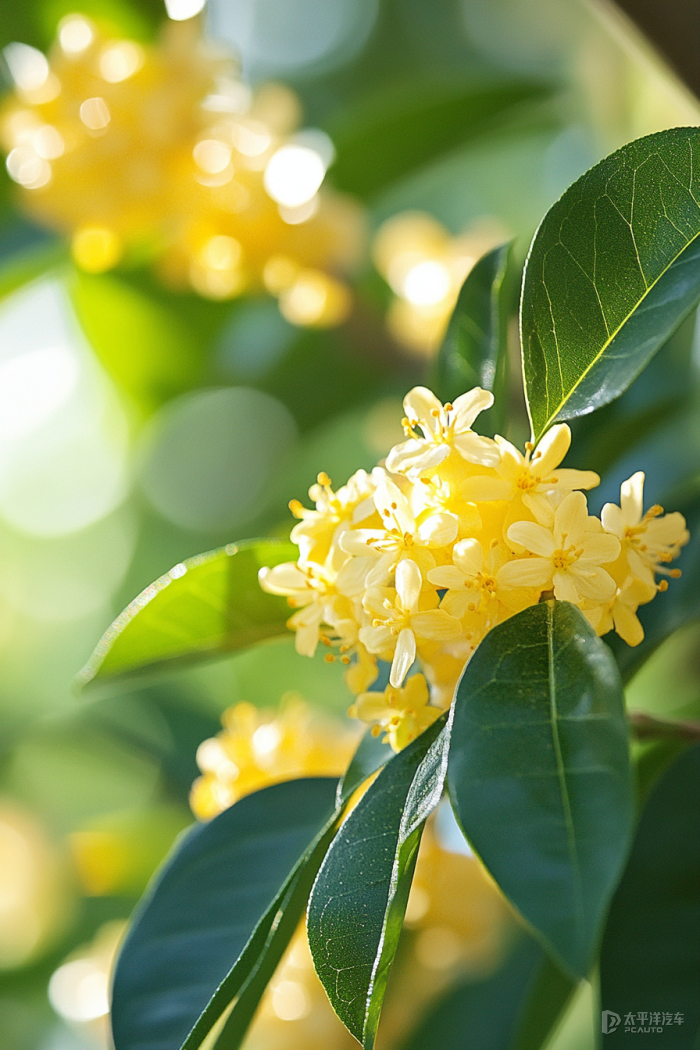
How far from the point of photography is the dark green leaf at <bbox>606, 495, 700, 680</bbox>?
667 millimetres

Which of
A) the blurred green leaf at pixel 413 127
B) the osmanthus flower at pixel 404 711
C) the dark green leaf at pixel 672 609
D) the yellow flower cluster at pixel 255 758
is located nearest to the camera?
the osmanthus flower at pixel 404 711

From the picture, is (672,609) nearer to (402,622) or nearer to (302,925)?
(402,622)

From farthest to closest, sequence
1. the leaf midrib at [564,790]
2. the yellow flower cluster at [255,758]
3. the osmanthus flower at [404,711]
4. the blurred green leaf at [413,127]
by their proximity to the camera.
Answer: the blurred green leaf at [413,127], the yellow flower cluster at [255,758], the osmanthus flower at [404,711], the leaf midrib at [564,790]

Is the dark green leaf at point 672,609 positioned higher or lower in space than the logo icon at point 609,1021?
higher

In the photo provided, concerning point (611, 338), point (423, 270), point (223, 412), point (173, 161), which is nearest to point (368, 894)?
point (611, 338)

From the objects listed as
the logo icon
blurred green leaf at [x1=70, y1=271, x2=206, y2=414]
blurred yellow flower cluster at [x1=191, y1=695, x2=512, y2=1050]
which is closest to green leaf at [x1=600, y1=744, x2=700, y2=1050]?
the logo icon

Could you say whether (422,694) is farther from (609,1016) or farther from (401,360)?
(401,360)

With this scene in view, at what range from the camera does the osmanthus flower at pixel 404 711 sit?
1.83 feet

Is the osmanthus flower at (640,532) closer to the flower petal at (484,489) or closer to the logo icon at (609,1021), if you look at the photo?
the flower petal at (484,489)

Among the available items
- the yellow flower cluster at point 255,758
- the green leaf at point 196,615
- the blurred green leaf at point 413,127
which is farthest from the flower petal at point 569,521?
the blurred green leaf at point 413,127

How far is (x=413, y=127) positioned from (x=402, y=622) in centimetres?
110

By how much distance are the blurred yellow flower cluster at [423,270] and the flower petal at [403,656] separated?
962 mm

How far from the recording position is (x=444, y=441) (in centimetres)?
53

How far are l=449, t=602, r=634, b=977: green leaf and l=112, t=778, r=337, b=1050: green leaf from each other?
0.72 ft
